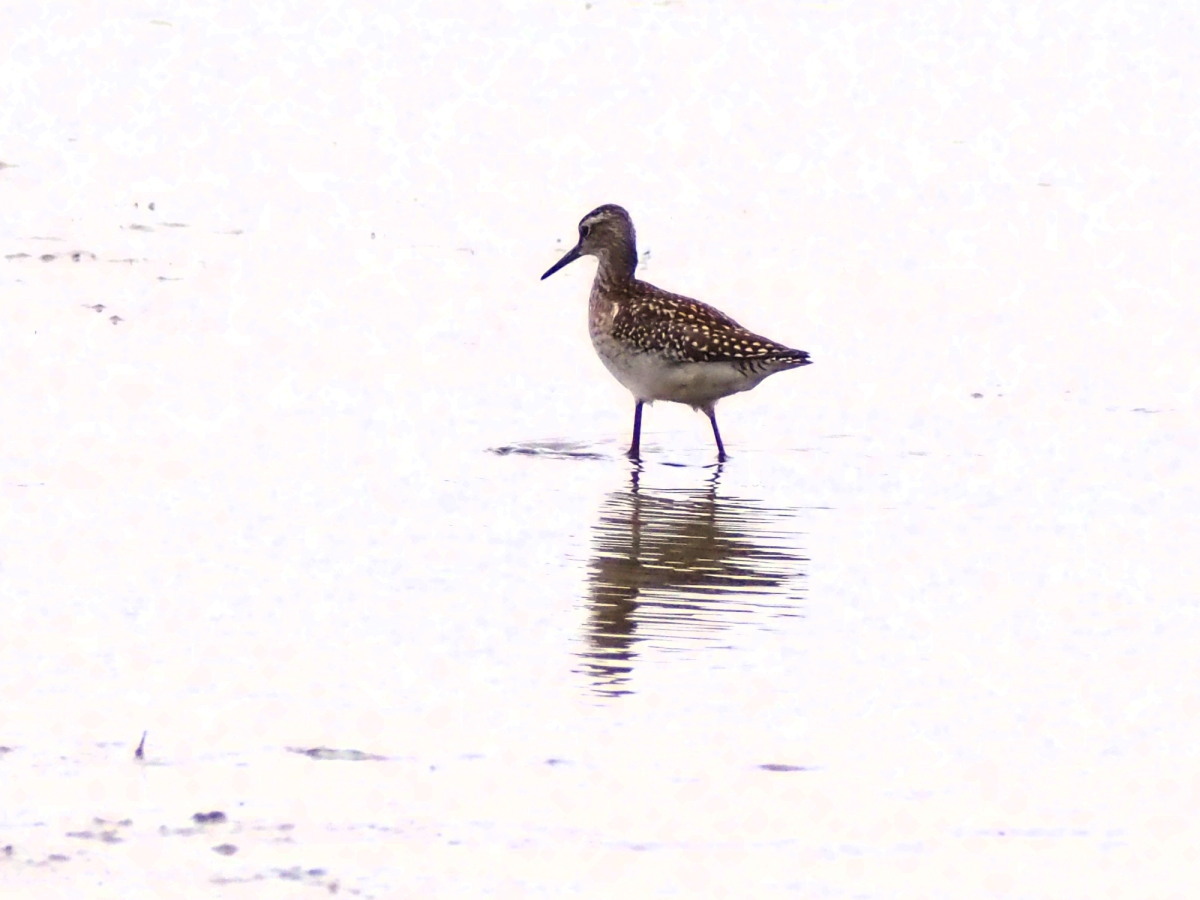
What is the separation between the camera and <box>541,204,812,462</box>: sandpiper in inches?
423

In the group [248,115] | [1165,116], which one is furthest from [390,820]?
[1165,116]

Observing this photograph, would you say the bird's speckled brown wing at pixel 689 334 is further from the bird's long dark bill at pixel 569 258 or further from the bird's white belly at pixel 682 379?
the bird's long dark bill at pixel 569 258

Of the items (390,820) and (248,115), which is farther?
(248,115)

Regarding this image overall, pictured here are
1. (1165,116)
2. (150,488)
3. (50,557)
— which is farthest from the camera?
(1165,116)

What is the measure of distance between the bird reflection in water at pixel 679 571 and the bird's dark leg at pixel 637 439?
52 centimetres

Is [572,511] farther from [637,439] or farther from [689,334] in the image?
[689,334]

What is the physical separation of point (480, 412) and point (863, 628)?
391cm

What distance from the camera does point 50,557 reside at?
25.3 feet

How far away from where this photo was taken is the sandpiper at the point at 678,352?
35.3 feet

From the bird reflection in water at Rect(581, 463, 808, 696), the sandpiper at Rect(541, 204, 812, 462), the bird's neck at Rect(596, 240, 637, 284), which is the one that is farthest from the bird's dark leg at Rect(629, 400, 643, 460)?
the bird's neck at Rect(596, 240, 637, 284)

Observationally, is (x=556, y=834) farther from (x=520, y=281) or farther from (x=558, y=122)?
(x=558, y=122)

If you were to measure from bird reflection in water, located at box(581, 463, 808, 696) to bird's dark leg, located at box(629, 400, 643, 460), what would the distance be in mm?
523

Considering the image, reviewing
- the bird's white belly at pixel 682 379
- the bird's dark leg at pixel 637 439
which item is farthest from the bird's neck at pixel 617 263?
the bird's dark leg at pixel 637 439

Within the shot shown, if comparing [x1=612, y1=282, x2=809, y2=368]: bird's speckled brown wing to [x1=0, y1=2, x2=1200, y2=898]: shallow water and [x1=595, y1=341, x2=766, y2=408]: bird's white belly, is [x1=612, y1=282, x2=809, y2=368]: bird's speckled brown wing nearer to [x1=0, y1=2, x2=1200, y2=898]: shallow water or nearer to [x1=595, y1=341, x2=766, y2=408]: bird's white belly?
[x1=595, y1=341, x2=766, y2=408]: bird's white belly
